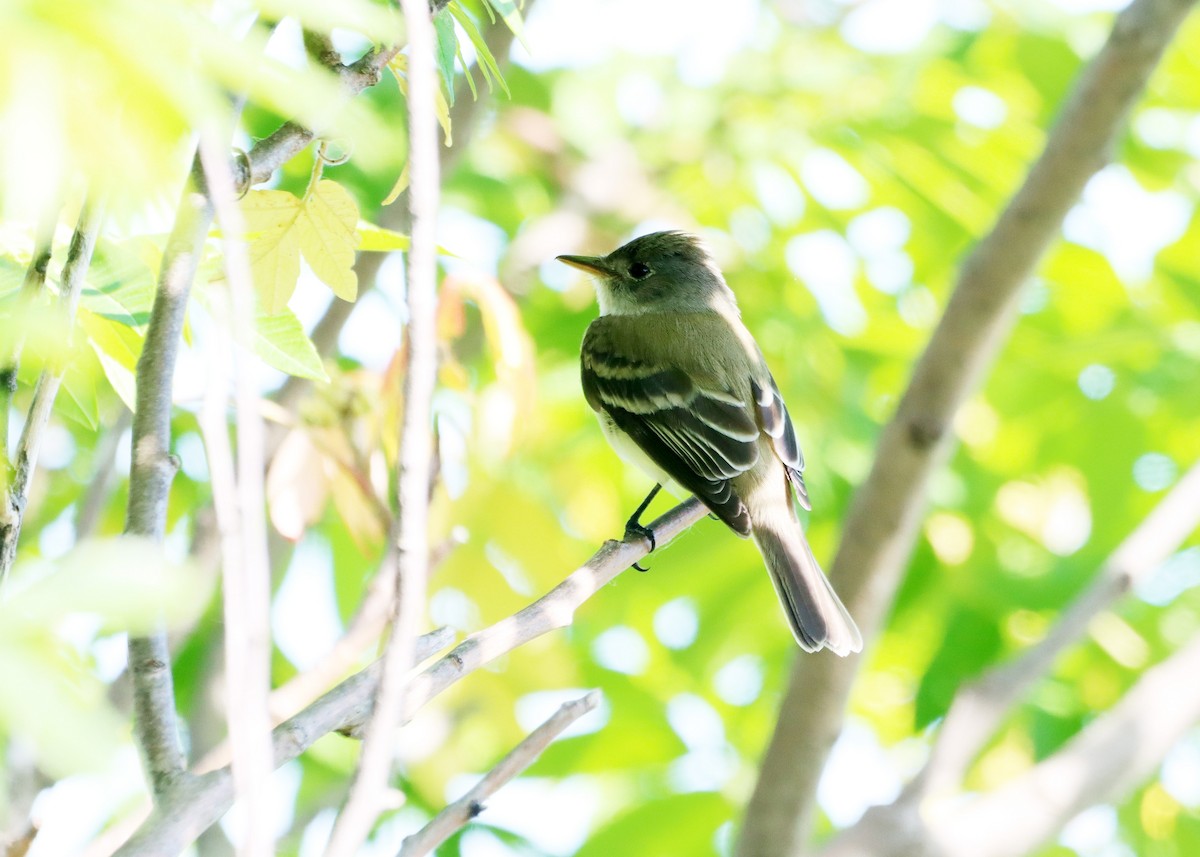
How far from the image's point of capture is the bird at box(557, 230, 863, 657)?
156 inches

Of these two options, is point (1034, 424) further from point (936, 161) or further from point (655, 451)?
point (655, 451)

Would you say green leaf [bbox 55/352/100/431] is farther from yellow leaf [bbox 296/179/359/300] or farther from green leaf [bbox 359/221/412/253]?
green leaf [bbox 359/221/412/253]

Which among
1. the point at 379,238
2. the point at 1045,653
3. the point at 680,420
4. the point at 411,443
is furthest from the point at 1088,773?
the point at 411,443

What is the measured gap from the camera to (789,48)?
17.4ft

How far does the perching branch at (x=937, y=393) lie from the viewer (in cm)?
372

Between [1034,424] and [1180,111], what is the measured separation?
4.39 feet

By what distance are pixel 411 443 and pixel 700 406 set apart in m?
3.25

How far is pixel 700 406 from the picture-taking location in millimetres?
4555

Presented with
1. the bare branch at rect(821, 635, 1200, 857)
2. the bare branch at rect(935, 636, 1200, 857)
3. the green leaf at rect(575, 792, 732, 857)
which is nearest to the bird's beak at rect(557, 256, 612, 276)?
the green leaf at rect(575, 792, 732, 857)

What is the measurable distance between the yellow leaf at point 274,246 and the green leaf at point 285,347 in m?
0.05

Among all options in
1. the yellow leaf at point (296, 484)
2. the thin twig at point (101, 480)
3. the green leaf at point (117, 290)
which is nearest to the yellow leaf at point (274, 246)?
the green leaf at point (117, 290)

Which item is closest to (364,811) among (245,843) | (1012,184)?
(245,843)

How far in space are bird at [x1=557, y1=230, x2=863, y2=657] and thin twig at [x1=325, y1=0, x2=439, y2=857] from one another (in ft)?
7.95

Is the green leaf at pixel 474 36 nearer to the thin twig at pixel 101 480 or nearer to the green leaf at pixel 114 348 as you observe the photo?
the green leaf at pixel 114 348
